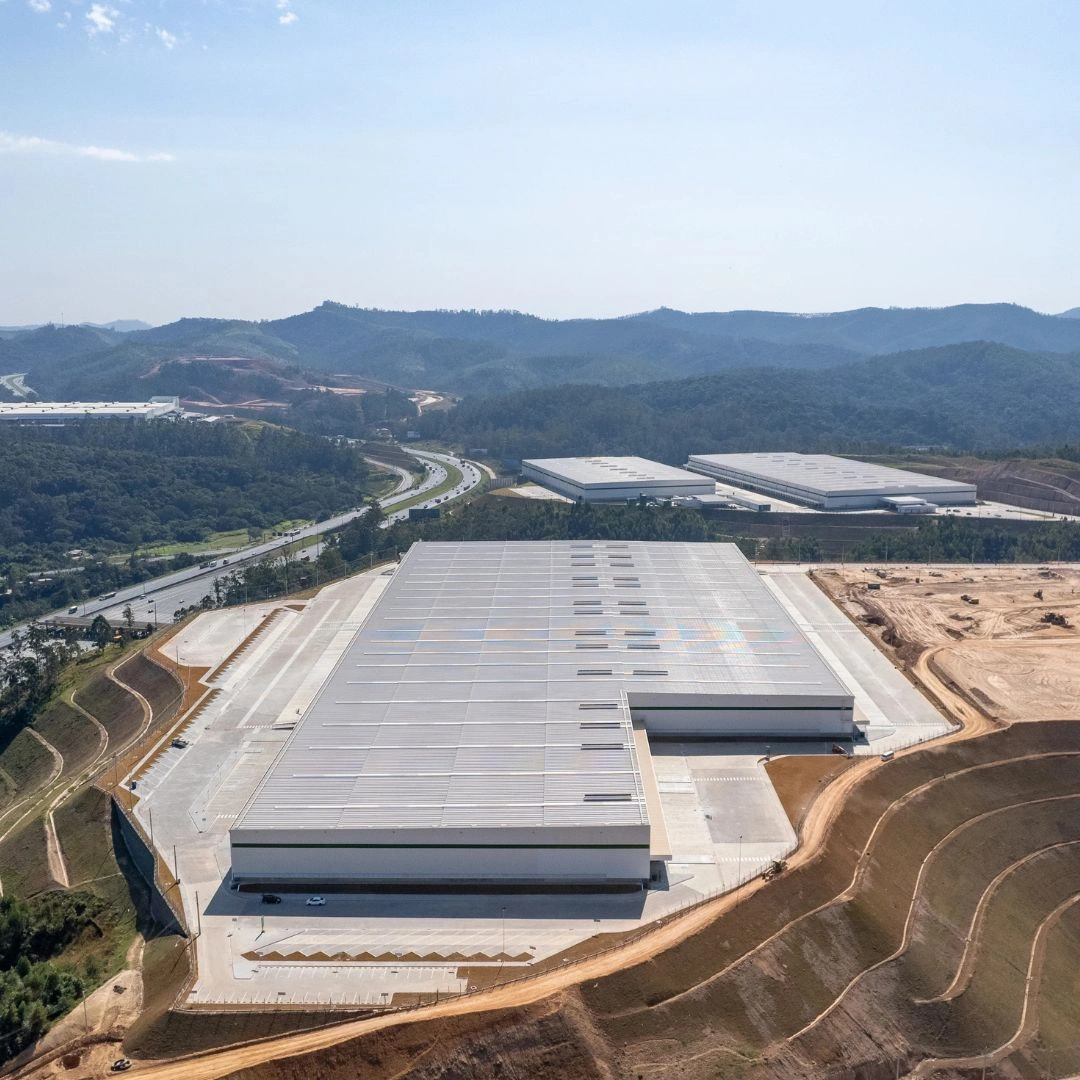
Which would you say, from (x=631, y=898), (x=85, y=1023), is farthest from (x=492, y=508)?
(x=85, y=1023)

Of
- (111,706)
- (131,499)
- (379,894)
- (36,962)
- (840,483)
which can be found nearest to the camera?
(36,962)

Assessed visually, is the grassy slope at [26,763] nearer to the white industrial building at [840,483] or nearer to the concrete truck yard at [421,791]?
the concrete truck yard at [421,791]

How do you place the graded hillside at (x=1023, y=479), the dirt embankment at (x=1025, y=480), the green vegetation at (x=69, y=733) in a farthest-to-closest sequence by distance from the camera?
the graded hillside at (x=1023, y=479) → the dirt embankment at (x=1025, y=480) → the green vegetation at (x=69, y=733)

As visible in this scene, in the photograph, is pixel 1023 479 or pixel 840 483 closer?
pixel 840 483

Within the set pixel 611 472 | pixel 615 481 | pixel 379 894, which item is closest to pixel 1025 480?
pixel 615 481

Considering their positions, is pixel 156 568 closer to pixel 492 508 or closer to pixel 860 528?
pixel 492 508

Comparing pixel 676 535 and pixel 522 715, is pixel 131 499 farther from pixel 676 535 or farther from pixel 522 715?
pixel 522 715

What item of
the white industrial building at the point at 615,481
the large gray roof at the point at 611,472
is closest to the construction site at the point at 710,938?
the white industrial building at the point at 615,481
